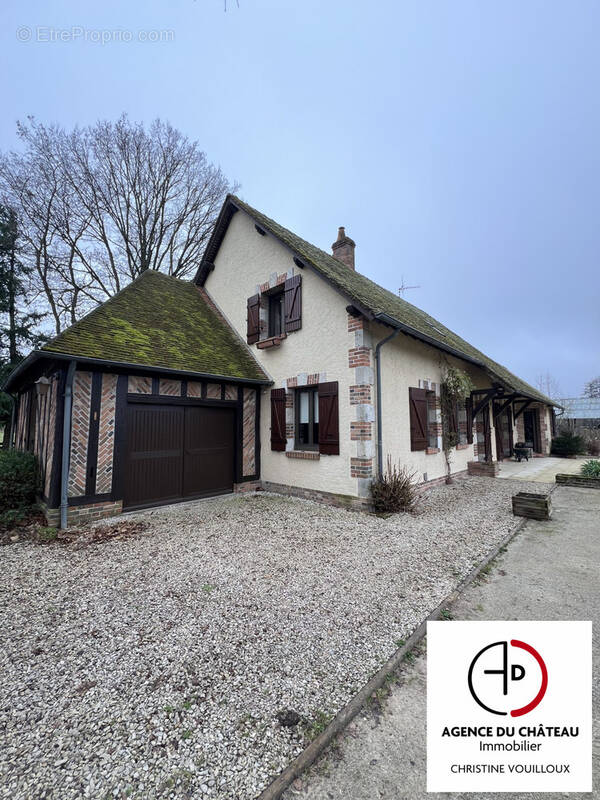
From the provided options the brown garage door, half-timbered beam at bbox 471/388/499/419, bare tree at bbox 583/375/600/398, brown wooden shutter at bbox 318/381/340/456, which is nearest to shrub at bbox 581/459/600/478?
half-timbered beam at bbox 471/388/499/419

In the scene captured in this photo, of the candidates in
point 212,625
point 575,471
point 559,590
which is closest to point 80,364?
point 212,625

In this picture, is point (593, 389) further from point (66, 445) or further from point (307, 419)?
point (66, 445)

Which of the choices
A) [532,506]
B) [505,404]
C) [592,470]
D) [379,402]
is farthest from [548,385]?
[379,402]

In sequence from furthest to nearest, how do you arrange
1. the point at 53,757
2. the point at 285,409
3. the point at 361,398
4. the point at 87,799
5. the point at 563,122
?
1. the point at 563,122
2. the point at 285,409
3. the point at 361,398
4. the point at 53,757
5. the point at 87,799

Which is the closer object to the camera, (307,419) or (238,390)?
(307,419)

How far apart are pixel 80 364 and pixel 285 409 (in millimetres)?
4325

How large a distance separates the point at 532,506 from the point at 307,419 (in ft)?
16.1

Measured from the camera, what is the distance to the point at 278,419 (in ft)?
27.2

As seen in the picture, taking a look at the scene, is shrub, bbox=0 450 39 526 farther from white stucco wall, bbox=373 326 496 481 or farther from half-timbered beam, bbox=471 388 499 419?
half-timbered beam, bbox=471 388 499 419

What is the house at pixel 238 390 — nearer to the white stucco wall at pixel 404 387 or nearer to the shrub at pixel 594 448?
the white stucco wall at pixel 404 387

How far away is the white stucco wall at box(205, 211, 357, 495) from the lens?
23.4 ft

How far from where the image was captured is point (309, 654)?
253 cm

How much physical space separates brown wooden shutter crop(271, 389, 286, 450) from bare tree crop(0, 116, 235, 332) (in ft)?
36.2

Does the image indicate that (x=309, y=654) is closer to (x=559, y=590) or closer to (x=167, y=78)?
(x=559, y=590)
